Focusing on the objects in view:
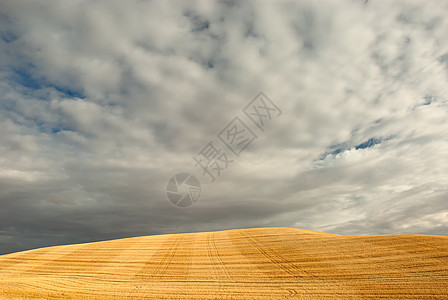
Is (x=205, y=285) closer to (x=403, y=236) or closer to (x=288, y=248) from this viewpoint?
(x=288, y=248)

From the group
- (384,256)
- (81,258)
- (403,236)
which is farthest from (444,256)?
(81,258)

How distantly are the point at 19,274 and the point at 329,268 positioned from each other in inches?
1323

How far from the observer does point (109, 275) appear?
2859 cm

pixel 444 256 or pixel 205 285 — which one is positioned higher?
pixel 444 256

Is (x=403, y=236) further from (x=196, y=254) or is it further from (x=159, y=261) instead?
(x=159, y=261)

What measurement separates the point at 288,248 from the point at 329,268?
8525mm

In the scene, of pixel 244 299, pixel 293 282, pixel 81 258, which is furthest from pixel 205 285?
pixel 81 258

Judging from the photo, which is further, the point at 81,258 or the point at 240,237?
the point at 240,237

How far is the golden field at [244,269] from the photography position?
19.3 m

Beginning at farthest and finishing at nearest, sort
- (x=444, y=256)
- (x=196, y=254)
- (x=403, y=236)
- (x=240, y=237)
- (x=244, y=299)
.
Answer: (x=240, y=237), (x=196, y=254), (x=403, y=236), (x=444, y=256), (x=244, y=299)

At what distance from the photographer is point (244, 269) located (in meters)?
27.8

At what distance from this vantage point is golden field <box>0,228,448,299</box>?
19.3 m

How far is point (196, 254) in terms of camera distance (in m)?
35.6

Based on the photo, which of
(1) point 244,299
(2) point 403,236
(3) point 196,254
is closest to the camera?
(1) point 244,299
